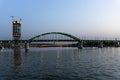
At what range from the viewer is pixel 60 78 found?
133ft

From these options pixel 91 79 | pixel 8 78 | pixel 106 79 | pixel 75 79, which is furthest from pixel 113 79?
pixel 8 78

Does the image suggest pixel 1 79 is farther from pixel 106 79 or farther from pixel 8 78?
pixel 106 79

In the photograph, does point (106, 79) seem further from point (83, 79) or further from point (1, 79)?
point (1, 79)

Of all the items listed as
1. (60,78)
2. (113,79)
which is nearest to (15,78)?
(60,78)

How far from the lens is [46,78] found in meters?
40.5

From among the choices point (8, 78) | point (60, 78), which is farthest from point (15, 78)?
point (60, 78)

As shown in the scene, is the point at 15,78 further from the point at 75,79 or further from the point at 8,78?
the point at 75,79

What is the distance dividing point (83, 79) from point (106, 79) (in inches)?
144

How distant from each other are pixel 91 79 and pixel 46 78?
7328mm

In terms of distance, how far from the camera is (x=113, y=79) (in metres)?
39.3

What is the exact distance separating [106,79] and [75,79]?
16.2 ft

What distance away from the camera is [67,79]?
3931cm

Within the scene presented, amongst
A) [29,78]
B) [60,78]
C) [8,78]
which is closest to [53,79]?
[60,78]

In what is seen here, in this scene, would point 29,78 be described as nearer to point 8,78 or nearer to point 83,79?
point 8,78
